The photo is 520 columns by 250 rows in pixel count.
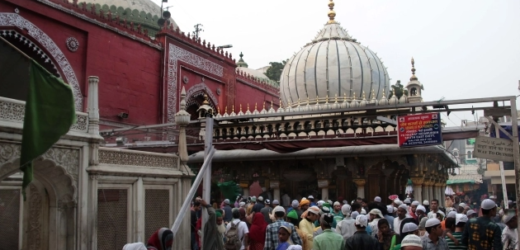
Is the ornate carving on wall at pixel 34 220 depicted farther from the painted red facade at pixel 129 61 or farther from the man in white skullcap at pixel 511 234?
the painted red facade at pixel 129 61

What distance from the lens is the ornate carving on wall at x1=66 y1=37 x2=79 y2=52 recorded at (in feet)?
49.0

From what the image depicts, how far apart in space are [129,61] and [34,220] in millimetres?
10164

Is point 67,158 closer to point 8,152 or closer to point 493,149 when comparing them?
point 8,152

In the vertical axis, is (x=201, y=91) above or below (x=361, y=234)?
above

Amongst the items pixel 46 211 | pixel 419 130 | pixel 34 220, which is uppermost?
pixel 419 130

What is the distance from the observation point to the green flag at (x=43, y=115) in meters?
4.64

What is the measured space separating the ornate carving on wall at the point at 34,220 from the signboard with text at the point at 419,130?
7133 mm

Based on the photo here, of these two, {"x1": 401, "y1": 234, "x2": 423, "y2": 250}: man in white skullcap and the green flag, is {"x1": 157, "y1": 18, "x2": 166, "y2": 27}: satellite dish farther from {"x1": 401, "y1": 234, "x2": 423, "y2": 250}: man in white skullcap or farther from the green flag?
{"x1": 401, "y1": 234, "x2": 423, "y2": 250}: man in white skullcap

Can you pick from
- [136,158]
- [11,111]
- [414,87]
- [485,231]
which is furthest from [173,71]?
[485,231]

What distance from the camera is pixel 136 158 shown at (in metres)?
8.59

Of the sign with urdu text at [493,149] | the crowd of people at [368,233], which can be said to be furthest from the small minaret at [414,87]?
the sign with urdu text at [493,149]

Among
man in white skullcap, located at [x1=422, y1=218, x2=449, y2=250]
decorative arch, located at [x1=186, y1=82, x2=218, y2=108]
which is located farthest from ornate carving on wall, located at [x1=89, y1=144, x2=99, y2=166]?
decorative arch, located at [x1=186, y1=82, x2=218, y2=108]

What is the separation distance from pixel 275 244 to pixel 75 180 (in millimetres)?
3344

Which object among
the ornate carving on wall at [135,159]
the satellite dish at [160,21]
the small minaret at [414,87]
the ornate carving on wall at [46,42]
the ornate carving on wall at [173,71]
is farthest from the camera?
the satellite dish at [160,21]
